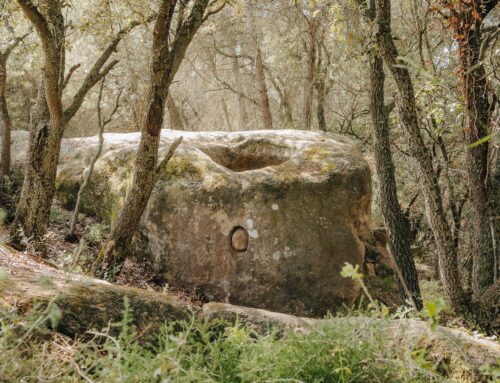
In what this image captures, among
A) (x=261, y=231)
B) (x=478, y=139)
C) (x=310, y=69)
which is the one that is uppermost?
(x=310, y=69)

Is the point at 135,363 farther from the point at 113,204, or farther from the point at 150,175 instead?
the point at 113,204

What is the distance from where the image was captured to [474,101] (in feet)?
17.1

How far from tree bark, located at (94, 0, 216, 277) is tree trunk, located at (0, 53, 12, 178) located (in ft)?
14.5

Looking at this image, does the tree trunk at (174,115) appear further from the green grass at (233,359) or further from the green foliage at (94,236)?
the green grass at (233,359)

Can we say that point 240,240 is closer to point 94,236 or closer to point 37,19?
point 94,236

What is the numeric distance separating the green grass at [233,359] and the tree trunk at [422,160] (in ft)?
12.1

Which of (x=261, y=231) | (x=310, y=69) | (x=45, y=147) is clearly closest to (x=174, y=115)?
(x=310, y=69)

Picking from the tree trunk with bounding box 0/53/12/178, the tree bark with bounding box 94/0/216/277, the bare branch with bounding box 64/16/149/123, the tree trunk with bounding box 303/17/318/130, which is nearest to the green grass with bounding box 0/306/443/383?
the tree bark with bounding box 94/0/216/277

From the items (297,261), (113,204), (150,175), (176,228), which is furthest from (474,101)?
(113,204)

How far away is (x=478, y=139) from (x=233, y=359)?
470 centimetres

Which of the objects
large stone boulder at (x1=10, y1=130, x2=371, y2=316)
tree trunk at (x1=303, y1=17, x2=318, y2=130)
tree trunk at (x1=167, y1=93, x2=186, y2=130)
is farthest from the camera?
tree trunk at (x1=167, y1=93, x2=186, y2=130)

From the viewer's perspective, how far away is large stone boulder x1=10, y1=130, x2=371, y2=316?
21.2 ft

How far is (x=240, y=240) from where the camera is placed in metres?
6.54

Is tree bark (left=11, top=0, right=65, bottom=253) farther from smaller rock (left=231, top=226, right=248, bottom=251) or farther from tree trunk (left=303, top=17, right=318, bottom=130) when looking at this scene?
tree trunk (left=303, top=17, right=318, bottom=130)
